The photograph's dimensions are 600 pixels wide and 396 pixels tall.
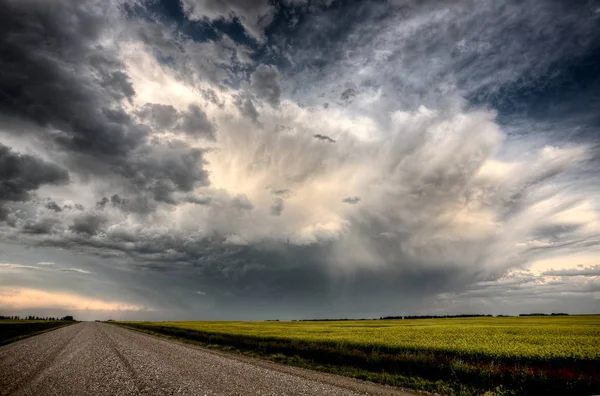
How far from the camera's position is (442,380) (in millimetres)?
19047

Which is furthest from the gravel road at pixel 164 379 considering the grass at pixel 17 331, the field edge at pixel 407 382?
the grass at pixel 17 331

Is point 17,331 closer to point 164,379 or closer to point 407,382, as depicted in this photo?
point 164,379

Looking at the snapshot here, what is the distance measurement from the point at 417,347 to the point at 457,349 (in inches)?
116

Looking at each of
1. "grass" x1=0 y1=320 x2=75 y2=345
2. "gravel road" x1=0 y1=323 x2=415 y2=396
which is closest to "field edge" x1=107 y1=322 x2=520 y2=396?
"gravel road" x1=0 y1=323 x2=415 y2=396

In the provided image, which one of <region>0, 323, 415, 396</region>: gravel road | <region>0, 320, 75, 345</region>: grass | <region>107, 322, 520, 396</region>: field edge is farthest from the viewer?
<region>0, 320, 75, 345</region>: grass

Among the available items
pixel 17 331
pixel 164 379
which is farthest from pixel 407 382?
pixel 17 331

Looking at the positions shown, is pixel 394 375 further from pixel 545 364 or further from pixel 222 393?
pixel 222 393

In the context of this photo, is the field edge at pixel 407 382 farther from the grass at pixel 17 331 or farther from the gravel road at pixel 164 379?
the grass at pixel 17 331

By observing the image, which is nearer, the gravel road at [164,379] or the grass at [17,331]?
the gravel road at [164,379]

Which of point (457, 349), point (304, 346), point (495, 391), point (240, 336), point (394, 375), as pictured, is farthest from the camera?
point (240, 336)

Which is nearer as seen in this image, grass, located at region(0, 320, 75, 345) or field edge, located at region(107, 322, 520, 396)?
field edge, located at region(107, 322, 520, 396)

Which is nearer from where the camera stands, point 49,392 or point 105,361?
point 49,392

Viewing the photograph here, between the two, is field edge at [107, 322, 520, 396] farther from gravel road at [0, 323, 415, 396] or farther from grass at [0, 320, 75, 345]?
grass at [0, 320, 75, 345]

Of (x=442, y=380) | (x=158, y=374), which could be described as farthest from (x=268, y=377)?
(x=442, y=380)
